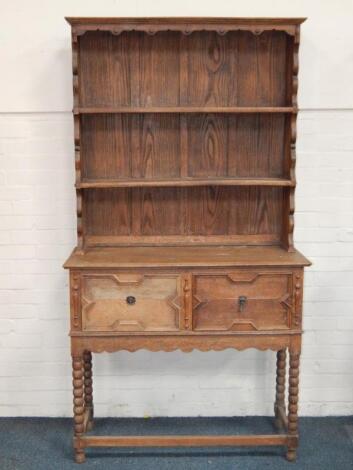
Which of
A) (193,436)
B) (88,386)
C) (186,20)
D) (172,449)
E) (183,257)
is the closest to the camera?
(186,20)

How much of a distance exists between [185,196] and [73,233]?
0.68 m

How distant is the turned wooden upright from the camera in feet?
8.76

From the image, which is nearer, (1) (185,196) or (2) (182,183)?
(2) (182,183)

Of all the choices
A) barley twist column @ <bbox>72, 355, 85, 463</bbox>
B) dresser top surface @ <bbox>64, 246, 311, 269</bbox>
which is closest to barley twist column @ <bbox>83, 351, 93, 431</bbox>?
barley twist column @ <bbox>72, 355, 85, 463</bbox>

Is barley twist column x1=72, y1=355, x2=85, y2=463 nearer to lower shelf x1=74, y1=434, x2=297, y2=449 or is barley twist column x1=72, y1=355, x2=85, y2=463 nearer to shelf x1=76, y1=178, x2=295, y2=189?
lower shelf x1=74, y1=434, x2=297, y2=449

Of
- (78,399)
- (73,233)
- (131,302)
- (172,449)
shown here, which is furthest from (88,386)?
(73,233)

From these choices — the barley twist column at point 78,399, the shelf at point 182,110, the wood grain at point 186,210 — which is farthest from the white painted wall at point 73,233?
the barley twist column at point 78,399

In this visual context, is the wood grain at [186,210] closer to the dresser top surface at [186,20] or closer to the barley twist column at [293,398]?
the barley twist column at [293,398]

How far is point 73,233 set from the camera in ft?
10.4

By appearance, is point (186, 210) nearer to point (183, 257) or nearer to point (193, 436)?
point (183, 257)

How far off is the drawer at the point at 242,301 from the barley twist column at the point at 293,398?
0.22 meters

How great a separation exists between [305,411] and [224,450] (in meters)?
0.65

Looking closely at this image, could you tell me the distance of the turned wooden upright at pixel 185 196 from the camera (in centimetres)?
267

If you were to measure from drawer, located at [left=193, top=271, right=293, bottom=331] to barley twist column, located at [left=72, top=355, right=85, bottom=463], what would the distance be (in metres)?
0.61
